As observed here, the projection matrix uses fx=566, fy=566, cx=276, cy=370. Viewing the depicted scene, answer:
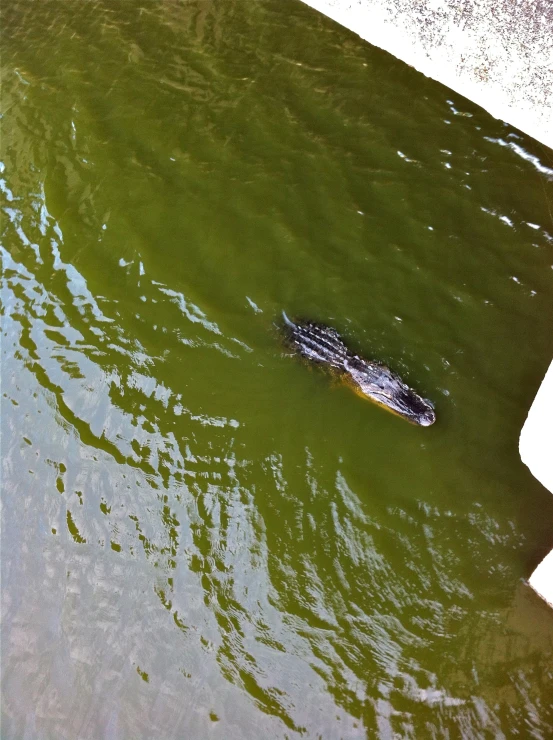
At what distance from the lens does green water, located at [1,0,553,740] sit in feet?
13.5

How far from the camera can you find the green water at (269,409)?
13.5ft

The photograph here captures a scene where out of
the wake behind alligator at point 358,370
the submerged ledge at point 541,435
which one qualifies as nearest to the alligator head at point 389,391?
the wake behind alligator at point 358,370

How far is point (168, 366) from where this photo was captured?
5324mm

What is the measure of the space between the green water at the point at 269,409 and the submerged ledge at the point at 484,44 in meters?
1.87

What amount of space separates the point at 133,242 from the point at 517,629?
4922 millimetres

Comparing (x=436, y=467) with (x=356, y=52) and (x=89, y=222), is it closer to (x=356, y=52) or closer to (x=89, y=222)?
(x=89, y=222)

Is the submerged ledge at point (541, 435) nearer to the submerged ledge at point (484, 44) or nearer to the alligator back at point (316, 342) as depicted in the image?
the submerged ledge at point (484, 44)

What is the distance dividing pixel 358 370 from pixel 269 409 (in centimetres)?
85

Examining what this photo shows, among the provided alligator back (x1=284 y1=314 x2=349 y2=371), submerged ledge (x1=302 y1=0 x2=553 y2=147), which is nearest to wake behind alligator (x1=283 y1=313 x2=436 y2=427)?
alligator back (x1=284 y1=314 x2=349 y2=371)

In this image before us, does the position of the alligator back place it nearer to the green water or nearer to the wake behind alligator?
the wake behind alligator

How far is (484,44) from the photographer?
341cm

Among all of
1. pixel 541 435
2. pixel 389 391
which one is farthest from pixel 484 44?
pixel 389 391

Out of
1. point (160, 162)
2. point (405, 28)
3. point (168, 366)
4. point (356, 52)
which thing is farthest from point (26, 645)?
point (356, 52)

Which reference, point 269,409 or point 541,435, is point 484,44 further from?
point 269,409
